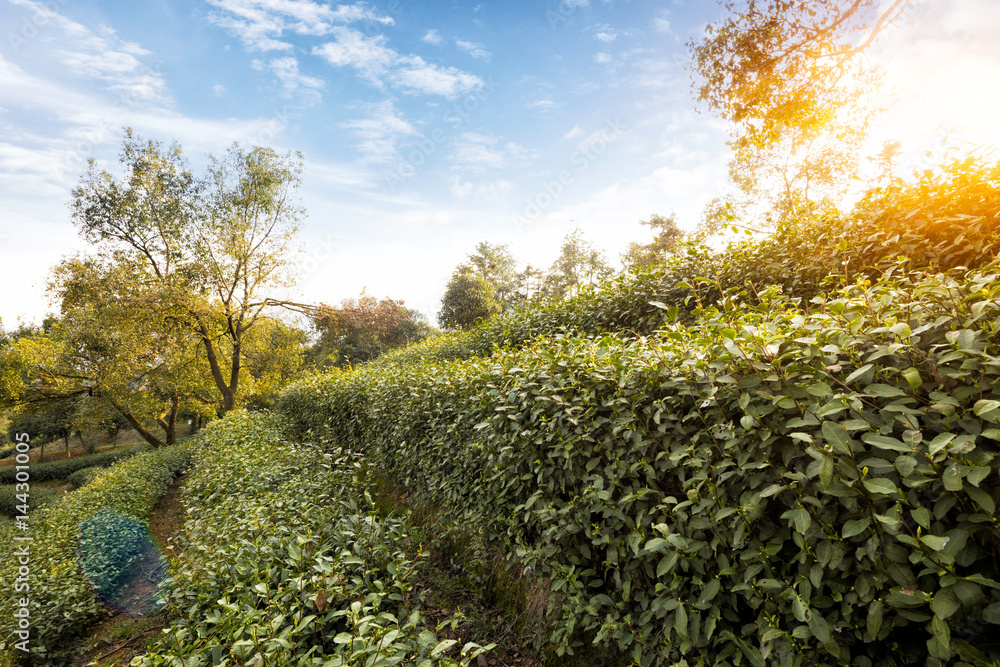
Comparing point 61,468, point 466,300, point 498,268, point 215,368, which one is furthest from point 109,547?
point 498,268

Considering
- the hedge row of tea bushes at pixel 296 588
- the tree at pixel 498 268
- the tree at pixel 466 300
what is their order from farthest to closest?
1. the tree at pixel 498 268
2. the tree at pixel 466 300
3. the hedge row of tea bushes at pixel 296 588

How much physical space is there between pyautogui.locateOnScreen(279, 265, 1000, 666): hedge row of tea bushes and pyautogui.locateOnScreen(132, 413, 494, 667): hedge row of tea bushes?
3.27 ft

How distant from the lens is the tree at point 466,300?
31125 millimetres

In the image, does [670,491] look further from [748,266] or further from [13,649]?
[13,649]

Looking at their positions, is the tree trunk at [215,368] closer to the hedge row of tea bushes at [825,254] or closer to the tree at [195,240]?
the tree at [195,240]

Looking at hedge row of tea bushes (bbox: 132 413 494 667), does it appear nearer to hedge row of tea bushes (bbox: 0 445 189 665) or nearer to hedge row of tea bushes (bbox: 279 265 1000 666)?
hedge row of tea bushes (bbox: 279 265 1000 666)

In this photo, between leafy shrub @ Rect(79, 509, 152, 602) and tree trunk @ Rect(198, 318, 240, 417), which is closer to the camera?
leafy shrub @ Rect(79, 509, 152, 602)

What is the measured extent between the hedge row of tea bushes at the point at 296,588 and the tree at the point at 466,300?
85.4 ft

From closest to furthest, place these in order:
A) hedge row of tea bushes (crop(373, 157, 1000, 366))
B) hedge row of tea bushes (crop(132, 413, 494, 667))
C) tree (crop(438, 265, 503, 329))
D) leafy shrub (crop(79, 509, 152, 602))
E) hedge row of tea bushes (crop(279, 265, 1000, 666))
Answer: hedge row of tea bushes (crop(279, 265, 1000, 666))
hedge row of tea bushes (crop(132, 413, 494, 667))
hedge row of tea bushes (crop(373, 157, 1000, 366))
leafy shrub (crop(79, 509, 152, 602))
tree (crop(438, 265, 503, 329))

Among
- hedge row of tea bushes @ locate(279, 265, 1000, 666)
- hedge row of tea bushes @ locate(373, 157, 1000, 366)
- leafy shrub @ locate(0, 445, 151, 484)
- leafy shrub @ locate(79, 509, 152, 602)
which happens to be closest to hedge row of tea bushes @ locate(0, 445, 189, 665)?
leafy shrub @ locate(79, 509, 152, 602)

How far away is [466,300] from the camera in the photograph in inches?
1232

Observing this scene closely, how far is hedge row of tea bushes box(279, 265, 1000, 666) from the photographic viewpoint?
134 centimetres

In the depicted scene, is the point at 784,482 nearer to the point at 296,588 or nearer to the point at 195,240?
the point at 296,588

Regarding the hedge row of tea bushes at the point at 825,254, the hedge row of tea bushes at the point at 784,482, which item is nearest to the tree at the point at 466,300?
the hedge row of tea bushes at the point at 825,254
